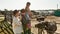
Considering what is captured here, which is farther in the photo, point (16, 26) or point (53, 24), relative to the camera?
point (53, 24)

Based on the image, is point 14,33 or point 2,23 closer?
point 14,33

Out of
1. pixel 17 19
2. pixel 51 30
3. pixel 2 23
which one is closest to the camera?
pixel 17 19

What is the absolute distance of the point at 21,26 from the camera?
24.8 feet

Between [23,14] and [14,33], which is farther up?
[23,14]

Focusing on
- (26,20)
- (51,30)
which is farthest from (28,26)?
(51,30)

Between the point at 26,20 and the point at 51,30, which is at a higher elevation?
the point at 26,20

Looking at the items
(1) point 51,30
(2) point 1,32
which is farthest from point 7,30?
(1) point 51,30

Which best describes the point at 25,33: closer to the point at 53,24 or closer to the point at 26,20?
the point at 26,20

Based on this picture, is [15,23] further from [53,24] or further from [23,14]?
[53,24]

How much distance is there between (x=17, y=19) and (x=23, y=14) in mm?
282

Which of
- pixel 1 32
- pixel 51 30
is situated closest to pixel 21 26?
pixel 1 32

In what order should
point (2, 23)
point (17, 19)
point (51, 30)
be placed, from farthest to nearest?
point (51, 30)
point (2, 23)
point (17, 19)

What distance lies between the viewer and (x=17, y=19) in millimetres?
7477

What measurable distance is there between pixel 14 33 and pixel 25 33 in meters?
0.39
